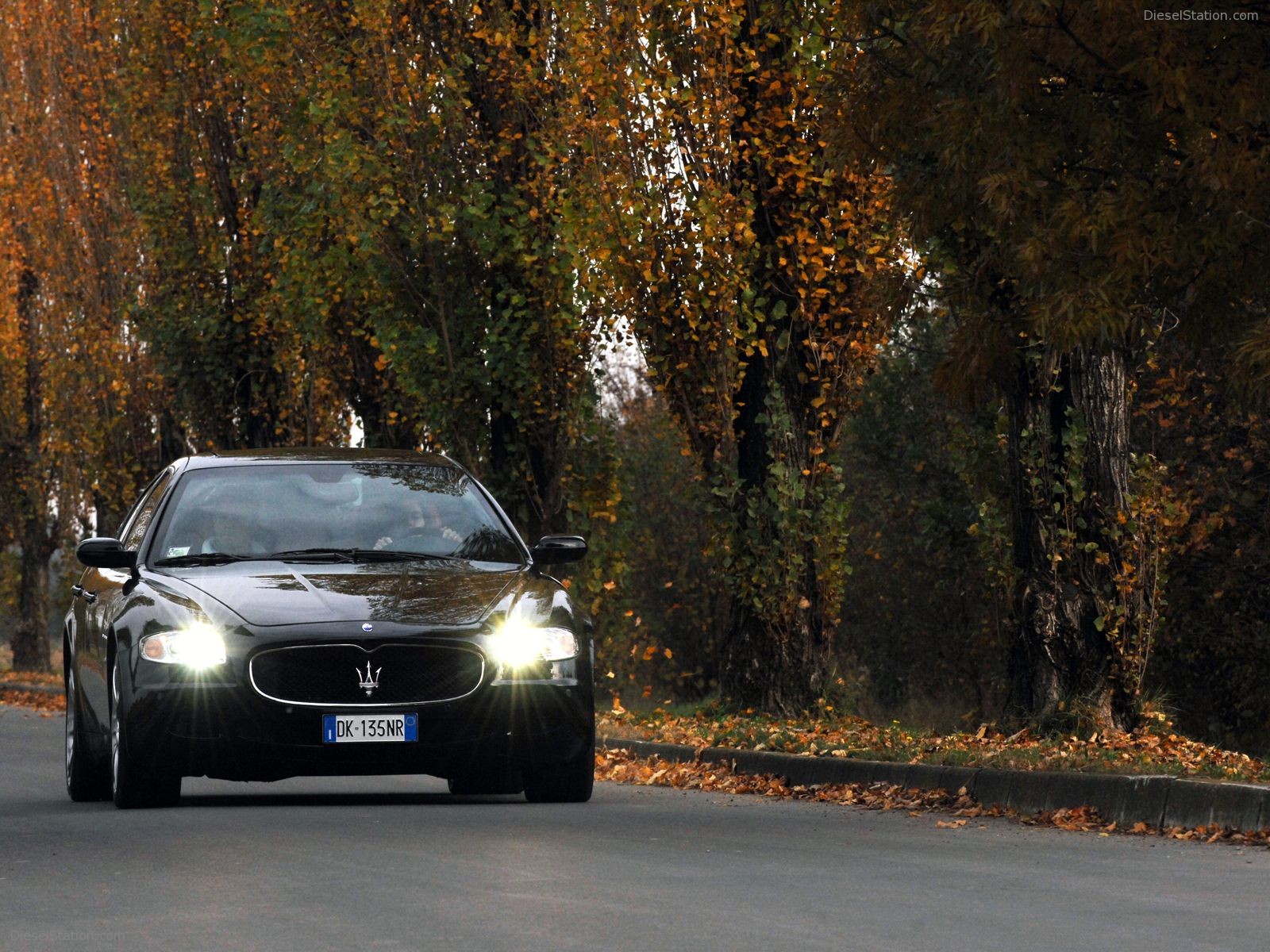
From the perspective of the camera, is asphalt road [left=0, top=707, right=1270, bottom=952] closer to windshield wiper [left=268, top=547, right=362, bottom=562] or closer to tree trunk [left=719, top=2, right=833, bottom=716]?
windshield wiper [left=268, top=547, right=362, bottom=562]

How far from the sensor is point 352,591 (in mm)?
11898

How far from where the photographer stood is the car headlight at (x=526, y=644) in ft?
38.9

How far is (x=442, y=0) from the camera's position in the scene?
2400cm

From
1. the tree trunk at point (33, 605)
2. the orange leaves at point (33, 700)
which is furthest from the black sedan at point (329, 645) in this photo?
the tree trunk at point (33, 605)

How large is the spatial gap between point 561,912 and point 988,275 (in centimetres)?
801

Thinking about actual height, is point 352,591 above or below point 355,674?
above

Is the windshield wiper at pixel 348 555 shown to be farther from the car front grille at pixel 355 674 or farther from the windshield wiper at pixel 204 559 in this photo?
the car front grille at pixel 355 674

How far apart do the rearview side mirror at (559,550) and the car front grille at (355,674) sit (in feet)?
3.96

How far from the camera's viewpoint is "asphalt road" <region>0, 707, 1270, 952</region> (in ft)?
25.3

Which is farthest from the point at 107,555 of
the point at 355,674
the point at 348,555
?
the point at 355,674

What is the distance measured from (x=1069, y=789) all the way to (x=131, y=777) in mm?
4798

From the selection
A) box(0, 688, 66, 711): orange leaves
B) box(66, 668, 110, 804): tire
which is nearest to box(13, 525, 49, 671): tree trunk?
box(0, 688, 66, 711): orange leaves

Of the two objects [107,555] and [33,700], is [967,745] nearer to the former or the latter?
[107,555]

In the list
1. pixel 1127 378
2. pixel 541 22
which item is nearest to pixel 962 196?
pixel 1127 378
